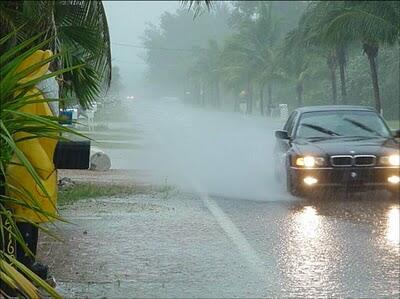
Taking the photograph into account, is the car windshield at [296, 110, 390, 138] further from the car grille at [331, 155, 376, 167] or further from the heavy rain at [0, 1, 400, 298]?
the car grille at [331, 155, 376, 167]

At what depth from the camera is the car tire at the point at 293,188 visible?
11690 millimetres

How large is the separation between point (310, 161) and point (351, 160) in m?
0.59

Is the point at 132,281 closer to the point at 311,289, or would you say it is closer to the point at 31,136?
the point at 311,289

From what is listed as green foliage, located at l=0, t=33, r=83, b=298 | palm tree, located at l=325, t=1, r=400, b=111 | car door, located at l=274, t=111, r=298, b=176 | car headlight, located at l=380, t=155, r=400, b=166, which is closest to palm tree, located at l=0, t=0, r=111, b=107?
car door, located at l=274, t=111, r=298, b=176

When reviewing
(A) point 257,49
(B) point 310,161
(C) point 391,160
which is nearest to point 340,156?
(B) point 310,161

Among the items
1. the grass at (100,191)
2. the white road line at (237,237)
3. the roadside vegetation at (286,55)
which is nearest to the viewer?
the white road line at (237,237)

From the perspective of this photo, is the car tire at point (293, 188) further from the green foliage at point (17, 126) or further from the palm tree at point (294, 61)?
the palm tree at point (294, 61)

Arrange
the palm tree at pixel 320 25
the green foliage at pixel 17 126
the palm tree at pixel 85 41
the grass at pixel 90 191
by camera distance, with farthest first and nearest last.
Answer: the palm tree at pixel 320 25, the grass at pixel 90 191, the palm tree at pixel 85 41, the green foliage at pixel 17 126

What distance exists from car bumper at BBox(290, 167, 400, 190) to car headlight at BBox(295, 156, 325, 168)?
0.24ft

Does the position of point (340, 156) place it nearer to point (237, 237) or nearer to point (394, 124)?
point (237, 237)

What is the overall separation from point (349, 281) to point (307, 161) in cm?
493

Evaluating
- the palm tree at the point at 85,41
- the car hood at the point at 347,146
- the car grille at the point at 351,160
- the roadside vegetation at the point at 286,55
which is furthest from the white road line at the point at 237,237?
the roadside vegetation at the point at 286,55

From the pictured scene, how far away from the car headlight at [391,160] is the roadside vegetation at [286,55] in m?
3.86

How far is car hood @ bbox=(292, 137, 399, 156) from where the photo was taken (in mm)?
11414
